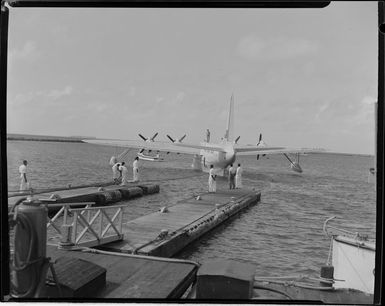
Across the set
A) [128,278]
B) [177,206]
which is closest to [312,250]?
[177,206]

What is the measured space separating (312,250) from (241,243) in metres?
3.02

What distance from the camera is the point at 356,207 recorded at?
105 ft

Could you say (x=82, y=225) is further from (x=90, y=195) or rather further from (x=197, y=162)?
(x=197, y=162)

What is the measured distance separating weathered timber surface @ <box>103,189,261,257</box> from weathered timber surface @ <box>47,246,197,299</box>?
192cm

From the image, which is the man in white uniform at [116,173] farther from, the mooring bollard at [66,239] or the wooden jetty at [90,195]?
the mooring bollard at [66,239]

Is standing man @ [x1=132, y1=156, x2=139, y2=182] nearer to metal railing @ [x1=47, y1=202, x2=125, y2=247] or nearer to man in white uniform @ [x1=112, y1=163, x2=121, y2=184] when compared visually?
man in white uniform @ [x1=112, y1=163, x2=121, y2=184]

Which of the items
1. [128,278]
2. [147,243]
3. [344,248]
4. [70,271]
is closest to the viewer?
[70,271]

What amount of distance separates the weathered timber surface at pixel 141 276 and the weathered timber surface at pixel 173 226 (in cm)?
192

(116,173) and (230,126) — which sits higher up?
(230,126)

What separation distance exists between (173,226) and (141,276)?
6841 millimetres

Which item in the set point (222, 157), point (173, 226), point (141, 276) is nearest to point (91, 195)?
point (173, 226)

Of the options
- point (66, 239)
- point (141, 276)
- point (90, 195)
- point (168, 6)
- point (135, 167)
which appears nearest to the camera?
point (168, 6)

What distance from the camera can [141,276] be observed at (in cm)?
682

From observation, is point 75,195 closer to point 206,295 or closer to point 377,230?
point 206,295
